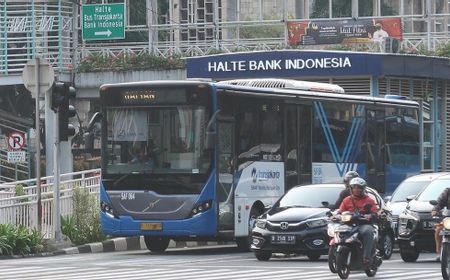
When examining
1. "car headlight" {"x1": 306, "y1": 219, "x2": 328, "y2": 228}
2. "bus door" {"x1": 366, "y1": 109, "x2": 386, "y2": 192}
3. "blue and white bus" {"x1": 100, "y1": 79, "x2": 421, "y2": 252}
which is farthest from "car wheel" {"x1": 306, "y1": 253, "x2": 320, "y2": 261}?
"bus door" {"x1": 366, "y1": 109, "x2": 386, "y2": 192}

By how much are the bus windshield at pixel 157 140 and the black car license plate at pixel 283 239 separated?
8.96ft

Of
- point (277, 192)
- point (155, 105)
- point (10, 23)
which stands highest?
point (10, 23)

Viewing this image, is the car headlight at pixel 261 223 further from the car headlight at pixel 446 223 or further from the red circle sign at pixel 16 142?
the red circle sign at pixel 16 142

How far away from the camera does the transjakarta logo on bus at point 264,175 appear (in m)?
27.0

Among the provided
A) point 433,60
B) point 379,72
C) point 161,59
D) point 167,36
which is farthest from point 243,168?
point 167,36

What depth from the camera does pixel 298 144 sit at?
28.6 metres

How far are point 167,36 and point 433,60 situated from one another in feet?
87.2

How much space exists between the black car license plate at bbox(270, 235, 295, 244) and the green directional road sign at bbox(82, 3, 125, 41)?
2687 centimetres

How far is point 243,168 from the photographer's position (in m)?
26.6

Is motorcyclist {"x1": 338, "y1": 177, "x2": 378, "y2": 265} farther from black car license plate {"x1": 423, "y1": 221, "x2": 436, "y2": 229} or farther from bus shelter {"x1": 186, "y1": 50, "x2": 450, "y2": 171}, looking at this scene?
bus shelter {"x1": 186, "y1": 50, "x2": 450, "y2": 171}

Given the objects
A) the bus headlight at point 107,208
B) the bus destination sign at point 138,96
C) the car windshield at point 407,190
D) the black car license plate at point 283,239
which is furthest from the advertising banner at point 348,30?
the black car license plate at point 283,239

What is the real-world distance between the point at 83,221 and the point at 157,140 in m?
4.77

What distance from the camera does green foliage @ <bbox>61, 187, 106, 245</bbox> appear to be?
29148 mm

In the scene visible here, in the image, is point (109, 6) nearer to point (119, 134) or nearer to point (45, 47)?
point (45, 47)
